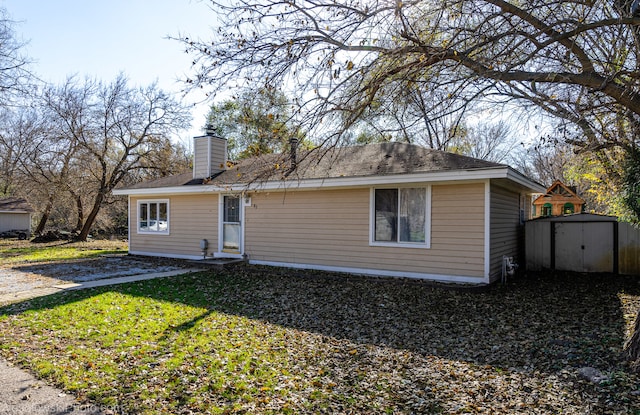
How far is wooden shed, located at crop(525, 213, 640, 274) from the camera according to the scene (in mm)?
10375

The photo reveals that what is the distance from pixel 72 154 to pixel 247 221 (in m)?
15.7

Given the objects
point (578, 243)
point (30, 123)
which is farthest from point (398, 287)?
point (30, 123)

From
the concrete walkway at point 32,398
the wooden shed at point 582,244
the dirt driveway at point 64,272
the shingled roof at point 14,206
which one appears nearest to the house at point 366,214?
the wooden shed at point 582,244

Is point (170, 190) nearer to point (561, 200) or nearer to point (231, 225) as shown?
point (231, 225)

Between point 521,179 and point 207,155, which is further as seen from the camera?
point 207,155

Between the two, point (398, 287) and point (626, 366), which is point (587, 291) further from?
point (626, 366)

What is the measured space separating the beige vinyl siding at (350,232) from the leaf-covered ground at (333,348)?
978 millimetres

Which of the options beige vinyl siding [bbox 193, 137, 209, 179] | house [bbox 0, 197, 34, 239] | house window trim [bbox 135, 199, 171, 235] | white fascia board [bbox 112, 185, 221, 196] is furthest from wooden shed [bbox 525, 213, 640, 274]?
house [bbox 0, 197, 34, 239]

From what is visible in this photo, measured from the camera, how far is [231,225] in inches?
508

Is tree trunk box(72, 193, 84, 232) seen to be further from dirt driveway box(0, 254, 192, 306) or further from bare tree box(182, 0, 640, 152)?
bare tree box(182, 0, 640, 152)

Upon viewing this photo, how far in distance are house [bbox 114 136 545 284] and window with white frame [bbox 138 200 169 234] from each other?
12.2 inches

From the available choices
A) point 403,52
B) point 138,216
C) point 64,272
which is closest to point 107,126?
point 138,216

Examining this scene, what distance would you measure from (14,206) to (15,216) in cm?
75

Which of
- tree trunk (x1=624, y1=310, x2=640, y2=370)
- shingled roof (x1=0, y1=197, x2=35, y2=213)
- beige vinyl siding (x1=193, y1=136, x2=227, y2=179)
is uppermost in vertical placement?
beige vinyl siding (x1=193, y1=136, x2=227, y2=179)
